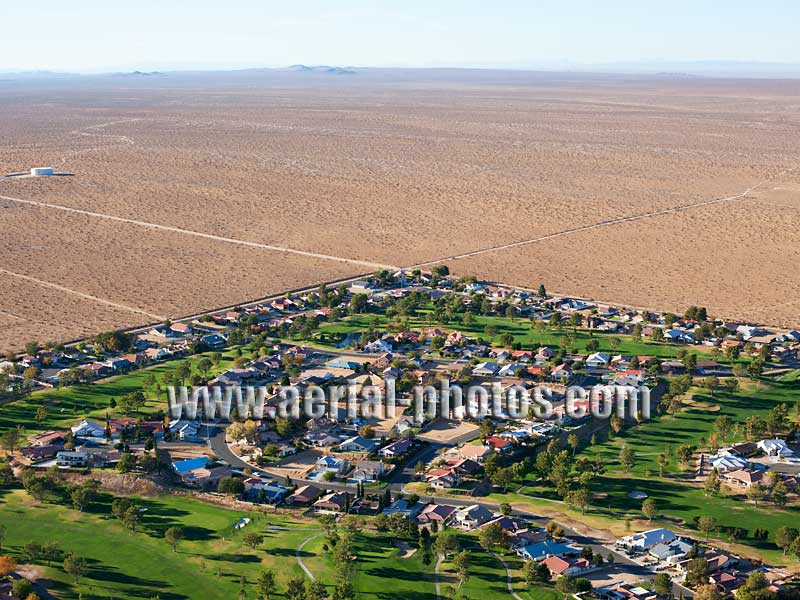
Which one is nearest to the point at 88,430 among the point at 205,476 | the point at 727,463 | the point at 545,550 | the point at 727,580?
the point at 205,476

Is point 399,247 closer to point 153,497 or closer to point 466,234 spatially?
point 466,234

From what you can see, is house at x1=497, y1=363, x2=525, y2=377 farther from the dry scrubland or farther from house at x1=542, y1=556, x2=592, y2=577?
house at x1=542, y1=556, x2=592, y2=577

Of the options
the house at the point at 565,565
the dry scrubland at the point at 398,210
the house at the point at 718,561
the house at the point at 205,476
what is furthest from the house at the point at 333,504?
the dry scrubland at the point at 398,210

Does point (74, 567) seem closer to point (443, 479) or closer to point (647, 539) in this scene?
point (443, 479)

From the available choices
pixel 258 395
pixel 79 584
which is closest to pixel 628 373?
pixel 258 395

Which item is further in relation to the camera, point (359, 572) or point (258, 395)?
point (258, 395)

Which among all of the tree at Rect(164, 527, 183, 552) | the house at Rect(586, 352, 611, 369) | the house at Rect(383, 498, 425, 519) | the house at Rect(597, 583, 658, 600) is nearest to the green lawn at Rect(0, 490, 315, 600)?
the tree at Rect(164, 527, 183, 552)
